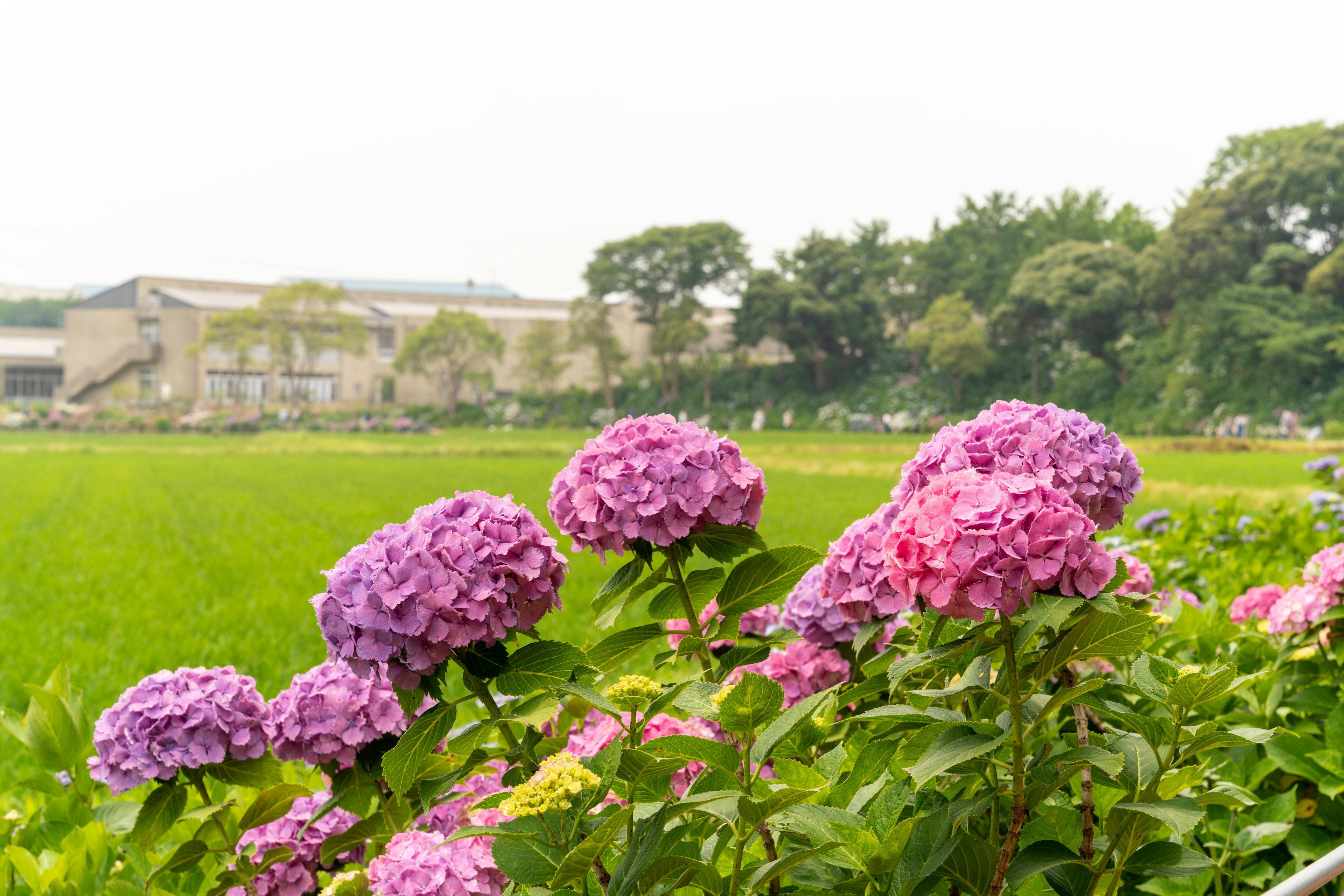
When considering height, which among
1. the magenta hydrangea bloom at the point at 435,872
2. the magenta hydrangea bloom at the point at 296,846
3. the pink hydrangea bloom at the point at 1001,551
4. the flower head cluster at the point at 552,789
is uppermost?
the pink hydrangea bloom at the point at 1001,551

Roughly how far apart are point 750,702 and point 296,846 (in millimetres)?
954

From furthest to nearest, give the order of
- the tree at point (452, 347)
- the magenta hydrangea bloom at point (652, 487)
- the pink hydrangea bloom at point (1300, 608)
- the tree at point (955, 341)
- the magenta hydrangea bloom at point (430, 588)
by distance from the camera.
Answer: the tree at point (452, 347), the tree at point (955, 341), the pink hydrangea bloom at point (1300, 608), the magenta hydrangea bloom at point (652, 487), the magenta hydrangea bloom at point (430, 588)

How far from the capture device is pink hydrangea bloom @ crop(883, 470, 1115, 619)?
0.71m

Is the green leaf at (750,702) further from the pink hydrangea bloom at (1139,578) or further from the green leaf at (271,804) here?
the pink hydrangea bloom at (1139,578)

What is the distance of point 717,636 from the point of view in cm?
103

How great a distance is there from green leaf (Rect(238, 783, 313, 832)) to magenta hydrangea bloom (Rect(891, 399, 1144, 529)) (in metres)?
0.86

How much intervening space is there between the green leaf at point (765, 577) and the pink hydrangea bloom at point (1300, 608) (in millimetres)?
1183

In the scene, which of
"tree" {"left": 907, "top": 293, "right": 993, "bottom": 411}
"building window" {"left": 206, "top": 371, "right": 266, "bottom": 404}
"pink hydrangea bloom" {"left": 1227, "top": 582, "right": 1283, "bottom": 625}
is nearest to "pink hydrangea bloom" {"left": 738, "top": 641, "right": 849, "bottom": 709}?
"pink hydrangea bloom" {"left": 1227, "top": 582, "right": 1283, "bottom": 625}

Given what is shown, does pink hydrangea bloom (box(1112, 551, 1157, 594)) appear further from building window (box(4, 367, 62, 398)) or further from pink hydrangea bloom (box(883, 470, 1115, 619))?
building window (box(4, 367, 62, 398))

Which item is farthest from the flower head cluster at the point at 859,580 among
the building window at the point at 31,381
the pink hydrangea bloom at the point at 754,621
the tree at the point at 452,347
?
the building window at the point at 31,381

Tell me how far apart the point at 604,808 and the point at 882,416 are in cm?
3361

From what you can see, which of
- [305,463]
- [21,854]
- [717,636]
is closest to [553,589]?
[717,636]

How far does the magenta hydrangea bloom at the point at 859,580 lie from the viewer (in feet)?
3.80

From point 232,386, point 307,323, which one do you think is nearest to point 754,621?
point 307,323
